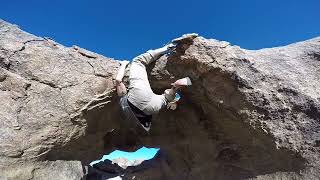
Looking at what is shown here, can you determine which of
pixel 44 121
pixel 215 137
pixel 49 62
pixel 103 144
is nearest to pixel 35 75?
pixel 49 62

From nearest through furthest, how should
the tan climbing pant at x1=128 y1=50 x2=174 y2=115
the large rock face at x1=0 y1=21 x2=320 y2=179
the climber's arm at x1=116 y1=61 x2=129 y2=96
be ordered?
the large rock face at x1=0 y1=21 x2=320 y2=179 < the tan climbing pant at x1=128 y1=50 x2=174 y2=115 < the climber's arm at x1=116 y1=61 x2=129 y2=96

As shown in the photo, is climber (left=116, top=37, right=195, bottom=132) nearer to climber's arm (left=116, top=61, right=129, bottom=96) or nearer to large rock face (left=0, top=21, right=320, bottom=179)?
climber's arm (left=116, top=61, right=129, bottom=96)

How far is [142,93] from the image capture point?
5.08 meters

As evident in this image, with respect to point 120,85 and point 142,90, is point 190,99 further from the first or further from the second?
point 120,85

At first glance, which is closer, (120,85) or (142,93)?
(142,93)

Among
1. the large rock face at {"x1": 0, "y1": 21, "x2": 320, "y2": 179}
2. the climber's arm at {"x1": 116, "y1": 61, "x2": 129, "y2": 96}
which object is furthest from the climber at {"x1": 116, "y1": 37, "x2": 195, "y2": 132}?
the large rock face at {"x1": 0, "y1": 21, "x2": 320, "y2": 179}

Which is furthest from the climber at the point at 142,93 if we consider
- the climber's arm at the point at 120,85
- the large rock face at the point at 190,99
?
the large rock face at the point at 190,99

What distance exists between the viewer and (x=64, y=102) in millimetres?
5105

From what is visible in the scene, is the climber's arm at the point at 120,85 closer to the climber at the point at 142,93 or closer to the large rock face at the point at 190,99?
A: the climber at the point at 142,93

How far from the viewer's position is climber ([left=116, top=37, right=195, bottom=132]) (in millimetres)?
5070

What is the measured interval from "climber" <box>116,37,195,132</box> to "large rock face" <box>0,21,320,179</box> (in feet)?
A: 0.75

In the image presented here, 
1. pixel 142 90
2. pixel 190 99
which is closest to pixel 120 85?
pixel 142 90

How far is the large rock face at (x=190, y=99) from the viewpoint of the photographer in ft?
16.0

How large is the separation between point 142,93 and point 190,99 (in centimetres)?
116
